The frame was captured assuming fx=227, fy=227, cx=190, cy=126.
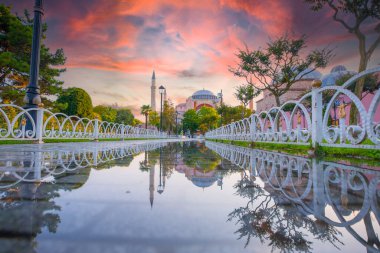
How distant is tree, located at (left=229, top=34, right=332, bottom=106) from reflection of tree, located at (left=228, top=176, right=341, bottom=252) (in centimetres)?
1799

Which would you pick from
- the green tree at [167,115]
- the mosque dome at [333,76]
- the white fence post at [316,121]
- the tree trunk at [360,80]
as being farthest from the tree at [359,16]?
the green tree at [167,115]

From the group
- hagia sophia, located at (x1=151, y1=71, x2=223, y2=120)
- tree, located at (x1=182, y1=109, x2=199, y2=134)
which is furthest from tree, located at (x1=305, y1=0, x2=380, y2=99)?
hagia sophia, located at (x1=151, y1=71, x2=223, y2=120)

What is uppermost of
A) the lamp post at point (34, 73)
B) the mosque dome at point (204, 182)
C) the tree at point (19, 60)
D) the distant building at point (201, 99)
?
the distant building at point (201, 99)

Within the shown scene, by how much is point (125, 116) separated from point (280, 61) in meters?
60.1

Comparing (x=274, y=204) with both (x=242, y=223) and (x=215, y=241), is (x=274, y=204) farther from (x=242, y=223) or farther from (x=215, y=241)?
(x=215, y=241)

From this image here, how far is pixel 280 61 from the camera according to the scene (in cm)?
1955

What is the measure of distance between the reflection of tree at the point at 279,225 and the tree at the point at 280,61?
18.0m

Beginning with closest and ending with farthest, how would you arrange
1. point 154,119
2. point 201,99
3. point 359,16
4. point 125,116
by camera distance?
1. point 359,16
2. point 154,119
3. point 125,116
4. point 201,99

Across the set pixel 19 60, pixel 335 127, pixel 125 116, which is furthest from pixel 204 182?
pixel 125 116

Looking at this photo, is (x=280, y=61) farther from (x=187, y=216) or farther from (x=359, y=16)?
(x=187, y=216)

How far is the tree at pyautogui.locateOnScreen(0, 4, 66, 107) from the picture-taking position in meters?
15.1

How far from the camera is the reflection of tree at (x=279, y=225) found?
94 cm

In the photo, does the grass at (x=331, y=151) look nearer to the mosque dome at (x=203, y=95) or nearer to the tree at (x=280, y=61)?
the tree at (x=280, y=61)

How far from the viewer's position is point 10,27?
50.5 ft
